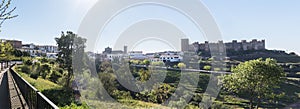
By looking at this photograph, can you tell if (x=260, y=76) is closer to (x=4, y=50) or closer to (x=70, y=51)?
(x=70, y=51)

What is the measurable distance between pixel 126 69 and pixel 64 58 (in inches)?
238

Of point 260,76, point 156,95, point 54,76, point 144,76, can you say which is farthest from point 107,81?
point 260,76

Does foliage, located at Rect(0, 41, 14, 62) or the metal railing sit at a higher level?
foliage, located at Rect(0, 41, 14, 62)

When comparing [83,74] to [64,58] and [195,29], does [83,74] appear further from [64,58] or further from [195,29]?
[195,29]

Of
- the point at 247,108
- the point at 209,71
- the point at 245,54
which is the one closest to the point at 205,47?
the point at 245,54

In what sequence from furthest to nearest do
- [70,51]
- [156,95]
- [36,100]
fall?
[156,95] → [70,51] → [36,100]

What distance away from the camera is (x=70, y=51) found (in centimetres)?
1755

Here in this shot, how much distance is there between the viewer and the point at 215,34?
13.8 meters

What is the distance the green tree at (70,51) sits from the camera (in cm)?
1716

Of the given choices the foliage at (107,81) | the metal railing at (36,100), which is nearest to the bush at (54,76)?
the foliage at (107,81)

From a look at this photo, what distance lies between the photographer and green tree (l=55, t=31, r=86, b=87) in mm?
17156

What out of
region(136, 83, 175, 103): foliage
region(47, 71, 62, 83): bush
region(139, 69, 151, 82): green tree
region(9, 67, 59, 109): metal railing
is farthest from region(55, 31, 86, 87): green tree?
region(9, 67, 59, 109): metal railing

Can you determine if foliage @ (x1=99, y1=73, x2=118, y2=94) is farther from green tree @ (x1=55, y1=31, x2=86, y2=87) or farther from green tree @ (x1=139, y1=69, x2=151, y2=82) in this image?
green tree @ (x1=139, y1=69, x2=151, y2=82)

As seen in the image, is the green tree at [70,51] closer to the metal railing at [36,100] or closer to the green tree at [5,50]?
the green tree at [5,50]
